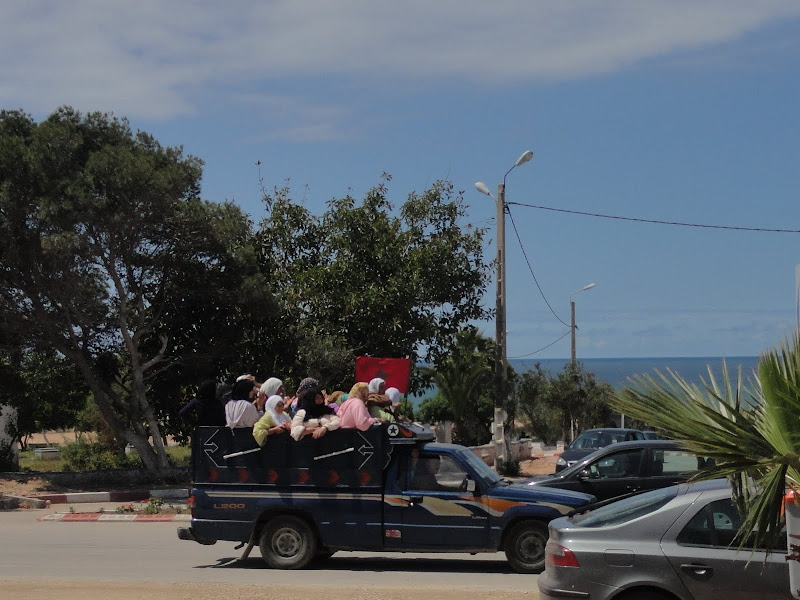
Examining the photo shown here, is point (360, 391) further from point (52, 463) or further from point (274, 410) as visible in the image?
point (52, 463)

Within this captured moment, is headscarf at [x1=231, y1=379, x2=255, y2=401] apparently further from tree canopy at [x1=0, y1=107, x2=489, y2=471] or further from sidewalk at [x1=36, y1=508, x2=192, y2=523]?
tree canopy at [x1=0, y1=107, x2=489, y2=471]

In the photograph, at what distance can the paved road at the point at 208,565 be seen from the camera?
35.9 ft

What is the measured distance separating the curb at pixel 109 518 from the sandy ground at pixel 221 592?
7.42 m

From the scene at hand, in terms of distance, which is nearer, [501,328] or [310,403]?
[310,403]

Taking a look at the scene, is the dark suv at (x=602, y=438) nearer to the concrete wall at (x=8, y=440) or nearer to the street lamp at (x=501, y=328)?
the street lamp at (x=501, y=328)

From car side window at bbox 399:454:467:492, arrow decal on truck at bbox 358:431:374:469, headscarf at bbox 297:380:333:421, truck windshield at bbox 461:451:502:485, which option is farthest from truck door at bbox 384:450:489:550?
headscarf at bbox 297:380:333:421

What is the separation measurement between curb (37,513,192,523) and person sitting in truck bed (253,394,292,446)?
22.6ft

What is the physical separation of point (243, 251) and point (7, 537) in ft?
32.8

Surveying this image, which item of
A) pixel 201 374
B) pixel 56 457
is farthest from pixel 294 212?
pixel 56 457

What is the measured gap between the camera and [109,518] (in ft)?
58.4

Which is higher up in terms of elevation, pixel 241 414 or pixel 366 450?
pixel 241 414

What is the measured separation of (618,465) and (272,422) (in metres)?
5.88

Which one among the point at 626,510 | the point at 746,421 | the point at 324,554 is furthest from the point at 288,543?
the point at 746,421

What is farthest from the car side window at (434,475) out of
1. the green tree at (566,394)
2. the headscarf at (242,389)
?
the green tree at (566,394)
